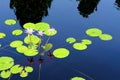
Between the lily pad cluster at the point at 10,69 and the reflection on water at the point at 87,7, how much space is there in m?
1.16

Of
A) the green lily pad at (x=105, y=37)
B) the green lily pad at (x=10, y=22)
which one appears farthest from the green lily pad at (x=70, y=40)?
the green lily pad at (x=10, y=22)

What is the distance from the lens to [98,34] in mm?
2783

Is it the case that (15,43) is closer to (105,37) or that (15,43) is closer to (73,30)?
(73,30)

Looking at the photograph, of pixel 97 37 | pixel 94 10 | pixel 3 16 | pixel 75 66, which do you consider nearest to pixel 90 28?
pixel 97 37

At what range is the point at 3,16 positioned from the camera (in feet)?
10.4

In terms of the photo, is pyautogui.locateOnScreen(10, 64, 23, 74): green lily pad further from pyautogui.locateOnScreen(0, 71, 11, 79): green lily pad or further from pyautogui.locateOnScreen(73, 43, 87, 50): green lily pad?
pyautogui.locateOnScreen(73, 43, 87, 50): green lily pad

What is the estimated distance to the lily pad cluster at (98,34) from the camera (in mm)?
2732

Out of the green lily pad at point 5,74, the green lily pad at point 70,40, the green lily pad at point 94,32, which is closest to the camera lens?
the green lily pad at point 5,74

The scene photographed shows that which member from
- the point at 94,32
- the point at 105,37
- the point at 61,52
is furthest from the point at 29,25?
the point at 105,37

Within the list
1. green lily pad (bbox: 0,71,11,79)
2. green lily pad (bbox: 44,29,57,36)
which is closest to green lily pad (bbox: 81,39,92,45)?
green lily pad (bbox: 44,29,57,36)

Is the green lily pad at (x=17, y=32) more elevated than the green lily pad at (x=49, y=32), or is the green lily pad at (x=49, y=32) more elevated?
the green lily pad at (x=49, y=32)

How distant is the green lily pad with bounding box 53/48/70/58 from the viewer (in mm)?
2463

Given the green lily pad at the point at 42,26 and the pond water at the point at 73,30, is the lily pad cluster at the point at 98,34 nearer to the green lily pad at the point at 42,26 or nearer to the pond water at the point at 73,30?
the pond water at the point at 73,30

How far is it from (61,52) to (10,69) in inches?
19.1
